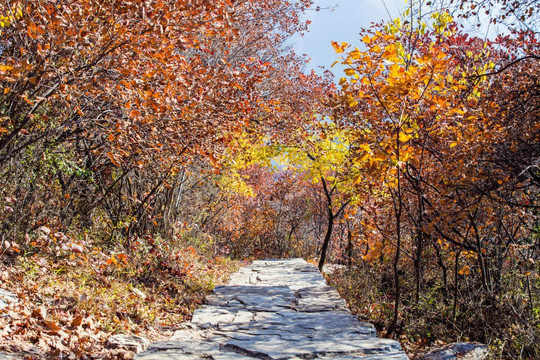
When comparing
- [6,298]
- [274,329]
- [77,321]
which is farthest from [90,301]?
[274,329]

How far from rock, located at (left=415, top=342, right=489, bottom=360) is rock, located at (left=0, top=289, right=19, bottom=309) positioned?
4.05 meters

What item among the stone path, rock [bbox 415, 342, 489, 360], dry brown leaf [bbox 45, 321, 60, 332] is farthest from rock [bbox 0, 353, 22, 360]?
rock [bbox 415, 342, 489, 360]

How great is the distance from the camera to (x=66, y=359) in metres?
3.20

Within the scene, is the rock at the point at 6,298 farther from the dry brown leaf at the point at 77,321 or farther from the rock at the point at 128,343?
the rock at the point at 128,343

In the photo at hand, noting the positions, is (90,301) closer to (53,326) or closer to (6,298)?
(6,298)

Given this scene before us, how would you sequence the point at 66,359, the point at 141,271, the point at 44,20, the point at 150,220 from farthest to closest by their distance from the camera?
the point at 150,220 → the point at 141,271 → the point at 44,20 → the point at 66,359

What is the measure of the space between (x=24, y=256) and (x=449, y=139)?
18.9 ft

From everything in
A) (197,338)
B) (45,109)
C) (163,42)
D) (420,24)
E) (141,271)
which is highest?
(420,24)

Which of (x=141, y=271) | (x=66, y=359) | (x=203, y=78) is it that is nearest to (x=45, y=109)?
(x=203, y=78)

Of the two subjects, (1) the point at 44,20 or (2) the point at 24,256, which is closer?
(1) the point at 44,20

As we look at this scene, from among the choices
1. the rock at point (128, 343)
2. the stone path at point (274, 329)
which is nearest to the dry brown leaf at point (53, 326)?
the rock at point (128, 343)

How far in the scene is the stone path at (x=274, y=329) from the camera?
12.5ft

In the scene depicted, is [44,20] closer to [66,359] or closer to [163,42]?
[163,42]

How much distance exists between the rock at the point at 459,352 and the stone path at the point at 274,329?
45 cm
